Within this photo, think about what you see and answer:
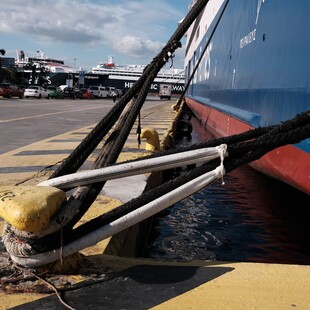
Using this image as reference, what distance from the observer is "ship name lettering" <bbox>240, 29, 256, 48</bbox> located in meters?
8.38

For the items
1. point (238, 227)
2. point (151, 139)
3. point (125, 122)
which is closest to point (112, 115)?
point (125, 122)

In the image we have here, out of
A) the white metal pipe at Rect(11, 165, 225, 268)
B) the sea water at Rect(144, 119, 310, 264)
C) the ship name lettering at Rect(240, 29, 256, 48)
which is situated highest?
the ship name lettering at Rect(240, 29, 256, 48)

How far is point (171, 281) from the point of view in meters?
2.60

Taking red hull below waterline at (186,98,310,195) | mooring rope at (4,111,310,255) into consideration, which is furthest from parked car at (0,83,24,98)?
mooring rope at (4,111,310,255)

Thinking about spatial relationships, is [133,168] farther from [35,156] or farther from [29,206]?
[35,156]

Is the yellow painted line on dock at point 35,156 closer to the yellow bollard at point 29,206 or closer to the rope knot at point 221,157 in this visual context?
the yellow bollard at point 29,206

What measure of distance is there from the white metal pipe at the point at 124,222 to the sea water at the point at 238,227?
156 centimetres

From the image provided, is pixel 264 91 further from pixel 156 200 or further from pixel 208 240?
pixel 156 200

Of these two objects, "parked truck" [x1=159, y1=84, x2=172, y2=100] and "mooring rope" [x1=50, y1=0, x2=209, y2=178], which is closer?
"mooring rope" [x1=50, y1=0, x2=209, y2=178]

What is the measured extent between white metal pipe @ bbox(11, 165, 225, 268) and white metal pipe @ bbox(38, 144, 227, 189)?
0.43 ft

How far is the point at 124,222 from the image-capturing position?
109 inches

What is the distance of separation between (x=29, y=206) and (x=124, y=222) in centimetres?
67

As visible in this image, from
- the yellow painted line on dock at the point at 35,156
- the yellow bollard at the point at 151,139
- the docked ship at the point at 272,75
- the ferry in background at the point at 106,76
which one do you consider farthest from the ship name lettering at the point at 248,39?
the ferry in background at the point at 106,76

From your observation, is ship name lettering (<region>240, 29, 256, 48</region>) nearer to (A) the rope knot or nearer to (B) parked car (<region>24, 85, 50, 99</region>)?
(A) the rope knot
